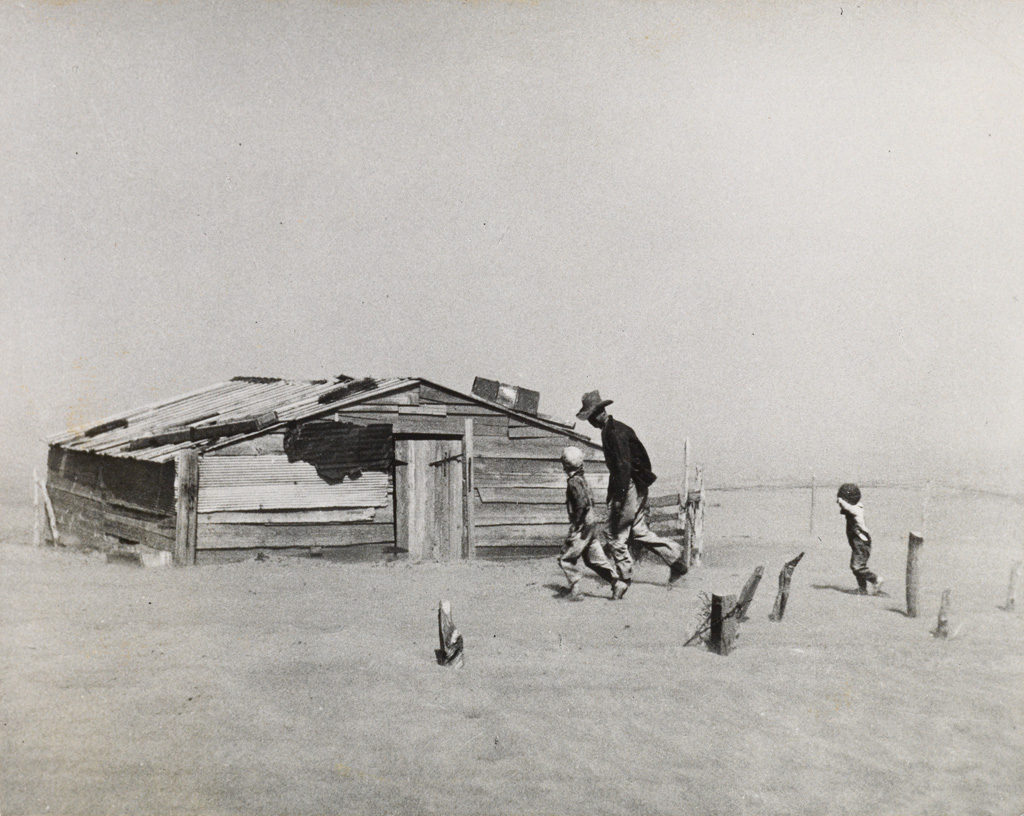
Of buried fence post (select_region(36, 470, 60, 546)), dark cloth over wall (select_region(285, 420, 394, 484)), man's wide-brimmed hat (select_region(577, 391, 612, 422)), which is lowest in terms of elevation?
buried fence post (select_region(36, 470, 60, 546))

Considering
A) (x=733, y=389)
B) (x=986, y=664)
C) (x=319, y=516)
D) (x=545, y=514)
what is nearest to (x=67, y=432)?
(x=319, y=516)

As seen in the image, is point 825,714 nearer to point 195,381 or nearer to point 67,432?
point 67,432

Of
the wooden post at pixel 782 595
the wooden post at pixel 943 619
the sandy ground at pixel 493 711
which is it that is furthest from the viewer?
the wooden post at pixel 782 595

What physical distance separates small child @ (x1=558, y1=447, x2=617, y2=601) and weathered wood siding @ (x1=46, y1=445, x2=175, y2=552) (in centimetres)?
644

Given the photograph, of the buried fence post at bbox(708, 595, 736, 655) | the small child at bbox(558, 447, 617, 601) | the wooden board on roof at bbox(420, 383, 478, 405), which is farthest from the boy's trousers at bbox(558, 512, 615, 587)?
the wooden board on roof at bbox(420, 383, 478, 405)

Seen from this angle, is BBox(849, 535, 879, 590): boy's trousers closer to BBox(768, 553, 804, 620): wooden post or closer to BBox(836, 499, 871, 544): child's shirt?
BBox(836, 499, 871, 544): child's shirt

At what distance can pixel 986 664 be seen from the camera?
7285 mm

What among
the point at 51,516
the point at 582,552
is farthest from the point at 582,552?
the point at 51,516

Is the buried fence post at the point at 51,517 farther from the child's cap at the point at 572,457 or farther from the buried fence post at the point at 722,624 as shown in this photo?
the buried fence post at the point at 722,624

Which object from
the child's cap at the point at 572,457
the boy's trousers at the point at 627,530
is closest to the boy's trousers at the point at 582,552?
the boy's trousers at the point at 627,530

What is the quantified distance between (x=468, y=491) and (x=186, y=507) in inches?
183

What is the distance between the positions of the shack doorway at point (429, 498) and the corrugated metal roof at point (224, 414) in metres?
1.03

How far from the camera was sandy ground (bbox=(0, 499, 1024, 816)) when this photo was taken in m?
4.66

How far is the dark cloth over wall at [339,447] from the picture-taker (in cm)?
1292
